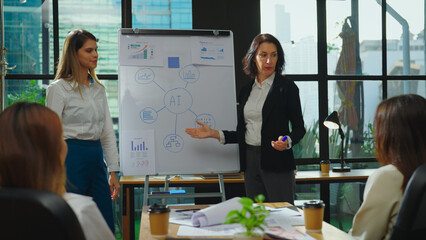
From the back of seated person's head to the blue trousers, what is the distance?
1.52m

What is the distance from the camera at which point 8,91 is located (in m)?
3.91

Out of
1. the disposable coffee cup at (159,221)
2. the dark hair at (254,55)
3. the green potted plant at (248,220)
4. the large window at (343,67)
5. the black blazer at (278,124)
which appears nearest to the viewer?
the green potted plant at (248,220)

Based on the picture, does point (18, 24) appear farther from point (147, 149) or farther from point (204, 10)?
point (147, 149)

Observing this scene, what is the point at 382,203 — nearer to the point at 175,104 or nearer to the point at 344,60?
the point at 175,104

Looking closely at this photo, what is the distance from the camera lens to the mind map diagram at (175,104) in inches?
120

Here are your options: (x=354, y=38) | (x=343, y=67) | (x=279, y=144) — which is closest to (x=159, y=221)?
(x=279, y=144)

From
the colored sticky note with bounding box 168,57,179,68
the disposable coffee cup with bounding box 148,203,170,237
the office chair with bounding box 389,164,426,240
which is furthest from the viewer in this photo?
the colored sticky note with bounding box 168,57,179,68

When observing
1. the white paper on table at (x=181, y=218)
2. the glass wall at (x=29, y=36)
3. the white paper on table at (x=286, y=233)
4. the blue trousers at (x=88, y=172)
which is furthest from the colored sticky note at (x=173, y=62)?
the white paper on table at (x=286, y=233)

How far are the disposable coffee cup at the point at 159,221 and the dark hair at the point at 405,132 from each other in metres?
0.70

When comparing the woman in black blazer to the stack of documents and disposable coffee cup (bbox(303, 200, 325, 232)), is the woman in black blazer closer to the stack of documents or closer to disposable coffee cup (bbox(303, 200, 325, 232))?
the stack of documents

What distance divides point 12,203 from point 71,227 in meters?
0.12

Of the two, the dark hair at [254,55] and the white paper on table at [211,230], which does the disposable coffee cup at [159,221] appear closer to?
the white paper on table at [211,230]

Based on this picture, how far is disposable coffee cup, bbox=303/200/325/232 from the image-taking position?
1.59 meters

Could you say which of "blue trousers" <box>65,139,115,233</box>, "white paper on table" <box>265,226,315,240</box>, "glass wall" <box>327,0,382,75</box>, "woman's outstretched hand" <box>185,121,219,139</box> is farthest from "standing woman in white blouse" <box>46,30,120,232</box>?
"glass wall" <box>327,0,382,75</box>
